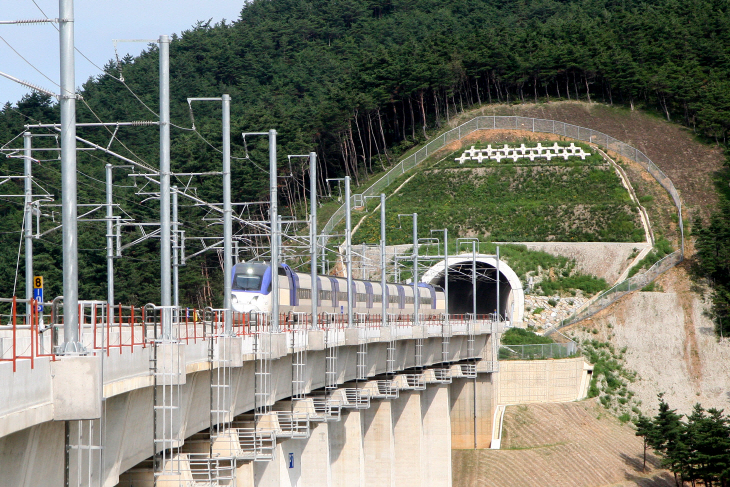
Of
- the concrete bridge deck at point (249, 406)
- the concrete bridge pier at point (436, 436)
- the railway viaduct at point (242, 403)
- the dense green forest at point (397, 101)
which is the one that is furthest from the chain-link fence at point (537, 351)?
the dense green forest at point (397, 101)

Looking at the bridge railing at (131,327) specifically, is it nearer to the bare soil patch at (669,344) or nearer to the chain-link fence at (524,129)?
the bare soil patch at (669,344)

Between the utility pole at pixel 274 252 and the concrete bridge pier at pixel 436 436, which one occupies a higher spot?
the utility pole at pixel 274 252

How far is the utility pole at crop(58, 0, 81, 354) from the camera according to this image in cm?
1384

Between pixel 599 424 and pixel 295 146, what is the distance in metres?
55.2

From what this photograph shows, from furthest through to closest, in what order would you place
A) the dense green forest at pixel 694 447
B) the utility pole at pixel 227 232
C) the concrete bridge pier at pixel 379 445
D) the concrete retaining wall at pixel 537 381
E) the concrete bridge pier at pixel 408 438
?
the concrete retaining wall at pixel 537 381 < the concrete bridge pier at pixel 408 438 < the concrete bridge pier at pixel 379 445 < the dense green forest at pixel 694 447 < the utility pole at pixel 227 232

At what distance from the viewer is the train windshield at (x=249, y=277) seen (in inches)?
1928

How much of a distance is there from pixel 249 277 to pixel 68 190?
115ft

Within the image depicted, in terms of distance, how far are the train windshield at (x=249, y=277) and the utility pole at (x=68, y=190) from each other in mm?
34156

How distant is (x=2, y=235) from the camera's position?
81.3m

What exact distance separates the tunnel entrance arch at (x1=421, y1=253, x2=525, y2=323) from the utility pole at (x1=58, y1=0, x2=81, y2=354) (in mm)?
63517

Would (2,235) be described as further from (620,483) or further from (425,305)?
(620,483)

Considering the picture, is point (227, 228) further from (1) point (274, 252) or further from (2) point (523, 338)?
(2) point (523, 338)

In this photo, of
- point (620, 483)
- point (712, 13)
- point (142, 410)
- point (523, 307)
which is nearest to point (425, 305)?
point (523, 307)

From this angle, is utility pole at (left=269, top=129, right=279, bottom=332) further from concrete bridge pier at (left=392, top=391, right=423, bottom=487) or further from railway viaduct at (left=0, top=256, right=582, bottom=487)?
concrete bridge pier at (left=392, top=391, right=423, bottom=487)
